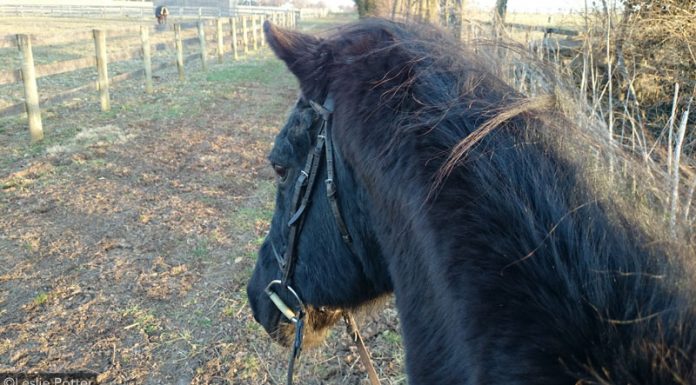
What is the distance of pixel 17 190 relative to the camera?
20.3ft

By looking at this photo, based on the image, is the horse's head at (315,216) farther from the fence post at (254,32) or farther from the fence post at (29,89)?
the fence post at (254,32)

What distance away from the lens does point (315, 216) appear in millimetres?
1586

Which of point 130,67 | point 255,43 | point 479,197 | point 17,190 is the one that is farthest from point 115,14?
point 479,197

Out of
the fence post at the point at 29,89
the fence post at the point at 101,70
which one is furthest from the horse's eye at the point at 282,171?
the fence post at the point at 101,70

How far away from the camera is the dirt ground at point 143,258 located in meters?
3.45

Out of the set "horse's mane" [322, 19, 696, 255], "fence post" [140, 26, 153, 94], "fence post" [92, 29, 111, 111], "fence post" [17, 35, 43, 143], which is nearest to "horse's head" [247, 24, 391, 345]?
"horse's mane" [322, 19, 696, 255]

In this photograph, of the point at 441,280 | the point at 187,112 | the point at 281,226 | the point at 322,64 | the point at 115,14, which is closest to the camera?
the point at 441,280

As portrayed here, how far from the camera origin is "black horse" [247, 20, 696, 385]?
0.88m

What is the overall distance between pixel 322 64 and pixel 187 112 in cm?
988

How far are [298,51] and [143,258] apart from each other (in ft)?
12.8

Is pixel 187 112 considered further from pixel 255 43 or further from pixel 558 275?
pixel 255 43

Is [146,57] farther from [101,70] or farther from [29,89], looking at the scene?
[29,89]

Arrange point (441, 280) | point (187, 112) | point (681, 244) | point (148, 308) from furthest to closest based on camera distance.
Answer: point (187, 112)
point (148, 308)
point (441, 280)
point (681, 244)

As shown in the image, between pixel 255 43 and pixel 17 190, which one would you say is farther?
pixel 255 43
